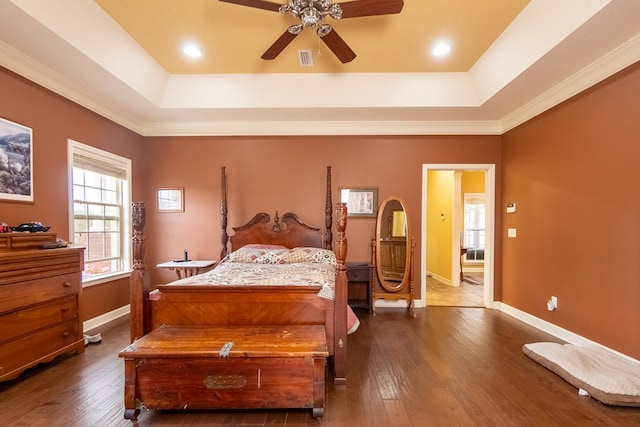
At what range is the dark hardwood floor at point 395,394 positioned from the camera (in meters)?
1.82

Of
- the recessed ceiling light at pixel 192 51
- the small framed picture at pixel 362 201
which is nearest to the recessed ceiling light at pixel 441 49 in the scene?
Answer: the small framed picture at pixel 362 201

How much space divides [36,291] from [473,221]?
822 centimetres

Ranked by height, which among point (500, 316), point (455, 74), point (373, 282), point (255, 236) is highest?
point (455, 74)

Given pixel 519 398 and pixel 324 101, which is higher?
pixel 324 101

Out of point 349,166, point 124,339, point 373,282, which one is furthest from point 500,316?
point 124,339

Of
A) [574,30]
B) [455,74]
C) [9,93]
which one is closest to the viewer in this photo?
[574,30]

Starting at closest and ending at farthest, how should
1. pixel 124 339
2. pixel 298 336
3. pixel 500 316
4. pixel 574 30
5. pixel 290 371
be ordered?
pixel 290 371, pixel 298 336, pixel 574 30, pixel 124 339, pixel 500 316

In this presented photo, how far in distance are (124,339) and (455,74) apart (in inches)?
195

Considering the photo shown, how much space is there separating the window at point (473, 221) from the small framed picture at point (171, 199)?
665cm

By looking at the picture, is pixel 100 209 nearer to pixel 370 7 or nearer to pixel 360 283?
pixel 360 283

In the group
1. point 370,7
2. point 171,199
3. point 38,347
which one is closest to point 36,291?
point 38,347

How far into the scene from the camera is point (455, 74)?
3.59 m

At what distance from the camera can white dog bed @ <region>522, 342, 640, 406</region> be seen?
1.97m

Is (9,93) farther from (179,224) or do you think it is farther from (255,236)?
(255,236)
